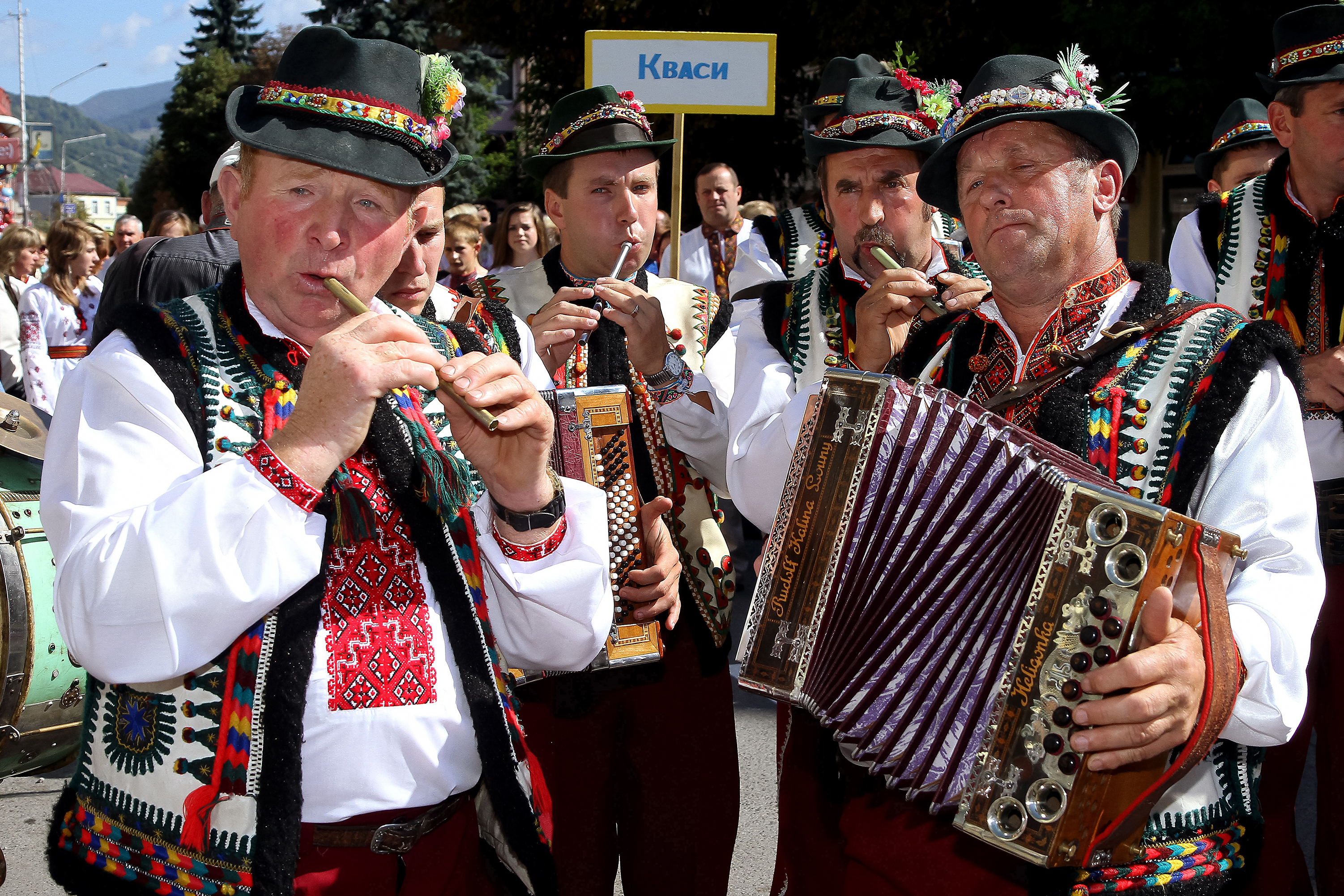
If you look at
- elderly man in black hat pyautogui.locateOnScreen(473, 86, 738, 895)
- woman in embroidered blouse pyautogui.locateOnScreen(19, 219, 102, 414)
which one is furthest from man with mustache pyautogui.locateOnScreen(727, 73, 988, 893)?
woman in embroidered blouse pyautogui.locateOnScreen(19, 219, 102, 414)

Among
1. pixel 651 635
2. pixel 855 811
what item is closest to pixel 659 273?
pixel 651 635

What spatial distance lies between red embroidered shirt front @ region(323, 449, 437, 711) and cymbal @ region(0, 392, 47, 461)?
160cm

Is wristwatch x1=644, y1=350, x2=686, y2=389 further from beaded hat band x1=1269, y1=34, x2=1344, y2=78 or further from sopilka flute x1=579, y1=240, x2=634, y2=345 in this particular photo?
beaded hat band x1=1269, y1=34, x2=1344, y2=78

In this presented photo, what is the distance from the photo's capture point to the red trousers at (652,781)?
3008mm

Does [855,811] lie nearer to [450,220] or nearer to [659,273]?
[450,220]

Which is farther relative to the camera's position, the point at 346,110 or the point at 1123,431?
the point at 1123,431

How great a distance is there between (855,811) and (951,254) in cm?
178

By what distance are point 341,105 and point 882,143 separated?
1618 millimetres

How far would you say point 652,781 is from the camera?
3021mm

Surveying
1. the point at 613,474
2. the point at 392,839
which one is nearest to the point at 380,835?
the point at 392,839

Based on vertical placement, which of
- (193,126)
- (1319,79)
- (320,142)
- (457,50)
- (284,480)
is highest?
(193,126)

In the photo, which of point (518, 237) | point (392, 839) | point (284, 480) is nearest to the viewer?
point (284, 480)

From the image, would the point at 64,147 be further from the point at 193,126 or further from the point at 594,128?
the point at 594,128

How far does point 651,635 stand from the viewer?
2633 mm
